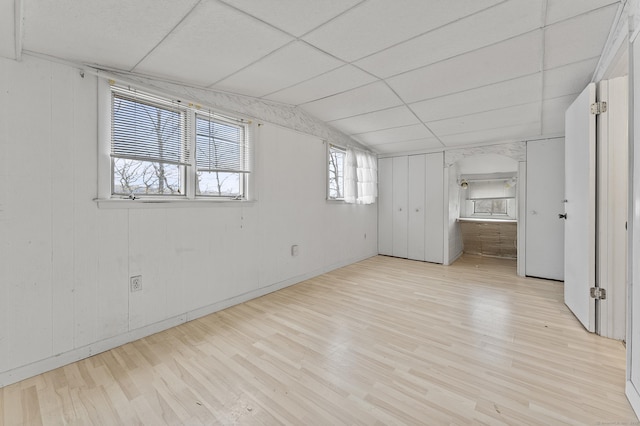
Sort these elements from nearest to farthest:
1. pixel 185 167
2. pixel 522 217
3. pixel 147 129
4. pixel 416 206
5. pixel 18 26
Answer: pixel 18 26 < pixel 147 129 < pixel 185 167 < pixel 522 217 < pixel 416 206

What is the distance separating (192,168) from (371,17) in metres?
1.98

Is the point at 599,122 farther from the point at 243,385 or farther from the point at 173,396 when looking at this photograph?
the point at 173,396

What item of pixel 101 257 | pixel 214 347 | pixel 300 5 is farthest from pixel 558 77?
pixel 101 257

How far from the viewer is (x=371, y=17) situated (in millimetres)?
1723

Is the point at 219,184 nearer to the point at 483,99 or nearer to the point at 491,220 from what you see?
the point at 483,99

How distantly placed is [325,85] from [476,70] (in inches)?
54.6

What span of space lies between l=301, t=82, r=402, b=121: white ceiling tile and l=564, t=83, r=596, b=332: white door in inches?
65.8

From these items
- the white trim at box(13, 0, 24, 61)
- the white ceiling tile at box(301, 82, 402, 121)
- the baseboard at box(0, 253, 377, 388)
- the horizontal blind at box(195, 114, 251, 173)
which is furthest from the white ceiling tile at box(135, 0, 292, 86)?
the baseboard at box(0, 253, 377, 388)

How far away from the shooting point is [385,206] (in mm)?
5613

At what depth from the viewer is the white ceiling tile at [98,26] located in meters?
1.43

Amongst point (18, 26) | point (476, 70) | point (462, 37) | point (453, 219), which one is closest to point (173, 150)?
point (18, 26)

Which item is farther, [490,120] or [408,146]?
[408,146]

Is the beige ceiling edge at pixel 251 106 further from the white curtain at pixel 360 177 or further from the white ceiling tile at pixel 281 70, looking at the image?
the white curtain at pixel 360 177

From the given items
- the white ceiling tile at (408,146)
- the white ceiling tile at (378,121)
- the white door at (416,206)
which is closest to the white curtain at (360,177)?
the white ceiling tile at (408,146)
